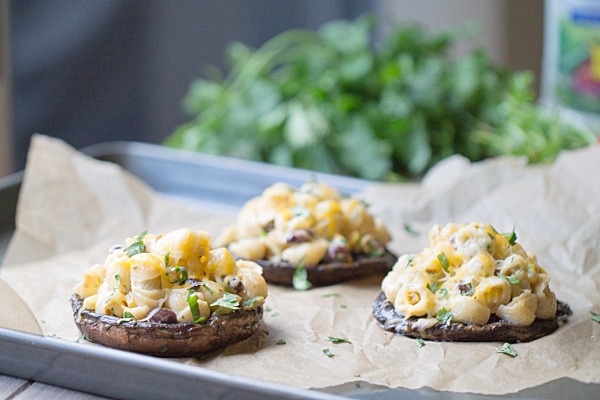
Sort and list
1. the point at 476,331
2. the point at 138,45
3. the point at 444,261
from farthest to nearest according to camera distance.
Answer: the point at 138,45
the point at 444,261
the point at 476,331

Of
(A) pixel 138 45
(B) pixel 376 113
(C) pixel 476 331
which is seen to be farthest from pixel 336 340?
(A) pixel 138 45

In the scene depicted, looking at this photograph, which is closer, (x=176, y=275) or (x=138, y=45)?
(x=176, y=275)

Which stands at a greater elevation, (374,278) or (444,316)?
(444,316)

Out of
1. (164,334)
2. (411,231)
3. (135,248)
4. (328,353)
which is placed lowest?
(411,231)

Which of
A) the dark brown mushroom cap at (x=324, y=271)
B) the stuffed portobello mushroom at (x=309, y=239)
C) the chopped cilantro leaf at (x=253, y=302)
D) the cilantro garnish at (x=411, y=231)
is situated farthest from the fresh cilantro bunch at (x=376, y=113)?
the chopped cilantro leaf at (x=253, y=302)

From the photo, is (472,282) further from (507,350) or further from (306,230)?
(306,230)

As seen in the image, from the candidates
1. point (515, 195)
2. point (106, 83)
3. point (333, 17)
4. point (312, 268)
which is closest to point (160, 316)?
point (312, 268)

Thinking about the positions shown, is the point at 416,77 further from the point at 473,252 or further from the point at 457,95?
the point at 473,252

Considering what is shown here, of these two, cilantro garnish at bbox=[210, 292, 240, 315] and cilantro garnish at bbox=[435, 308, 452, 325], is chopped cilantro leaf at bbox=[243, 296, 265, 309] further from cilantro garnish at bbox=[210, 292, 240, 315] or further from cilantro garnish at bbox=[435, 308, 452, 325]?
cilantro garnish at bbox=[435, 308, 452, 325]
